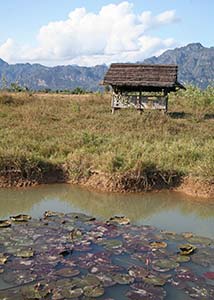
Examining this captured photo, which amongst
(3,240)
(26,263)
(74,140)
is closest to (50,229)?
(3,240)

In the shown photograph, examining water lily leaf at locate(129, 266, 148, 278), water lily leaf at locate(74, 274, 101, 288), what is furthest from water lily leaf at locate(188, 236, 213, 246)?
water lily leaf at locate(74, 274, 101, 288)

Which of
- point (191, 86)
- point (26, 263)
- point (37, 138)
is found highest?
point (191, 86)

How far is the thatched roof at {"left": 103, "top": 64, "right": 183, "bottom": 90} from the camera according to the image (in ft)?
60.6

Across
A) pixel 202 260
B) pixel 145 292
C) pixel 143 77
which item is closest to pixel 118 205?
→ pixel 202 260

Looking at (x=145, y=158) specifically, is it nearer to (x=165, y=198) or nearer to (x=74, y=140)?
(x=165, y=198)

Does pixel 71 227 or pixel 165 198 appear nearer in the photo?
pixel 71 227

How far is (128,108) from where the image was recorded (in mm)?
18594

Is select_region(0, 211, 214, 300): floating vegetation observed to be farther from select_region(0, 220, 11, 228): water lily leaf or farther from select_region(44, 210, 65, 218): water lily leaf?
select_region(44, 210, 65, 218): water lily leaf

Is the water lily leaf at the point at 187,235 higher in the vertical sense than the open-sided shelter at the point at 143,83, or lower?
lower

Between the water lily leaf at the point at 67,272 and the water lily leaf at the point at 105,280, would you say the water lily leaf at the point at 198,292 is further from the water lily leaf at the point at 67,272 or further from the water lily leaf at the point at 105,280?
the water lily leaf at the point at 67,272

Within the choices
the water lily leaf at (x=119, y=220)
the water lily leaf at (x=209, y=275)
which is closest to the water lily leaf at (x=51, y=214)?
the water lily leaf at (x=119, y=220)

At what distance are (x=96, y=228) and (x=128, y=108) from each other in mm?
12424

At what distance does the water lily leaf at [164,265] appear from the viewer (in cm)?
523

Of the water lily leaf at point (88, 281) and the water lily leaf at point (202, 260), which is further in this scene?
the water lily leaf at point (202, 260)
